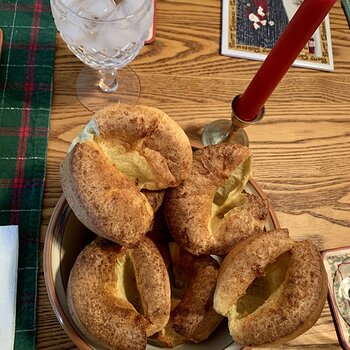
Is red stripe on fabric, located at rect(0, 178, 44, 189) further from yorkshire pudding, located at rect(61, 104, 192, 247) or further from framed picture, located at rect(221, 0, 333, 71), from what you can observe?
framed picture, located at rect(221, 0, 333, 71)

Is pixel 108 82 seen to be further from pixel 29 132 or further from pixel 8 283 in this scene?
pixel 8 283

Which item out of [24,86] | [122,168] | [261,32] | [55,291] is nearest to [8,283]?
[55,291]

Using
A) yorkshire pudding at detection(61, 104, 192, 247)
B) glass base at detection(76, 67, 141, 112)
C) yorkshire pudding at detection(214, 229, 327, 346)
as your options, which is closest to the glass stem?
glass base at detection(76, 67, 141, 112)

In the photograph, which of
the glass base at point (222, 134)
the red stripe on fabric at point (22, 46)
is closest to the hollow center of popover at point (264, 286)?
the glass base at point (222, 134)

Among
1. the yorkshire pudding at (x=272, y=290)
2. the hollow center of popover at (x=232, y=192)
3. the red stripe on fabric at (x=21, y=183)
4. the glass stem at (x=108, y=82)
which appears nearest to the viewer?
the yorkshire pudding at (x=272, y=290)

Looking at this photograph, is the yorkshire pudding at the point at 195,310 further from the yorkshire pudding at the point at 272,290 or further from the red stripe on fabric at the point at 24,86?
the red stripe on fabric at the point at 24,86

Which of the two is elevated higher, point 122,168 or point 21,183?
point 122,168
